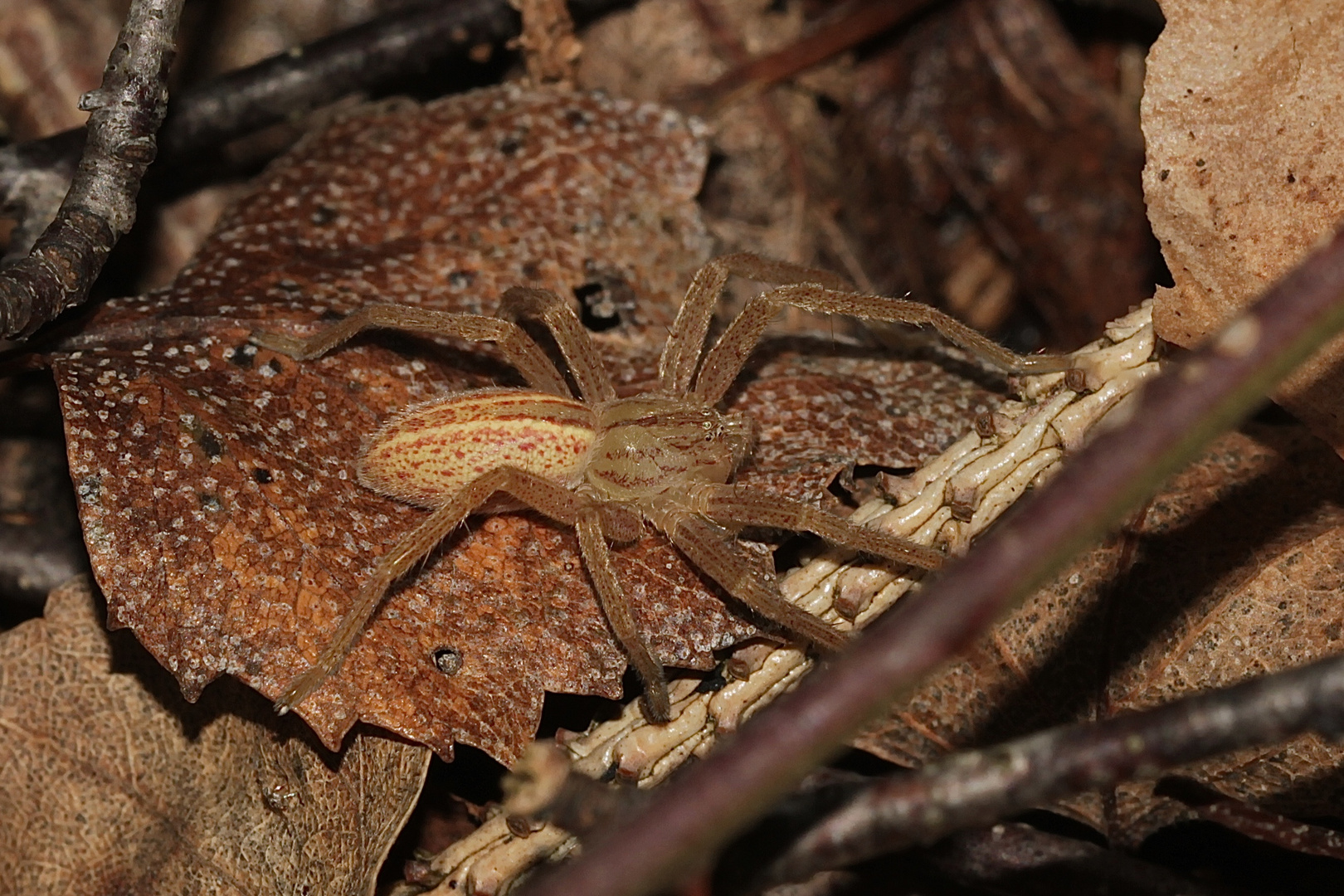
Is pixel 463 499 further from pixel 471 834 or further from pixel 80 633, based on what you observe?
pixel 80 633

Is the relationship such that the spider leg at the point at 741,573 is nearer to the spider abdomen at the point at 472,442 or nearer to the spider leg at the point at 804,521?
the spider leg at the point at 804,521

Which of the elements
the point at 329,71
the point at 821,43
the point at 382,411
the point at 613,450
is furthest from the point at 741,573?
the point at 821,43

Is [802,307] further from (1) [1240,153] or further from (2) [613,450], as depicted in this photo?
(1) [1240,153]

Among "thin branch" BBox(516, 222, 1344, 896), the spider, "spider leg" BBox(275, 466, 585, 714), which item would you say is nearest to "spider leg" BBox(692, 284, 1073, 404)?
the spider

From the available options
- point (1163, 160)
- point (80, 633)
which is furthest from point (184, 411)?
point (1163, 160)

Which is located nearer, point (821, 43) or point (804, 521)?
point (804, 521)
